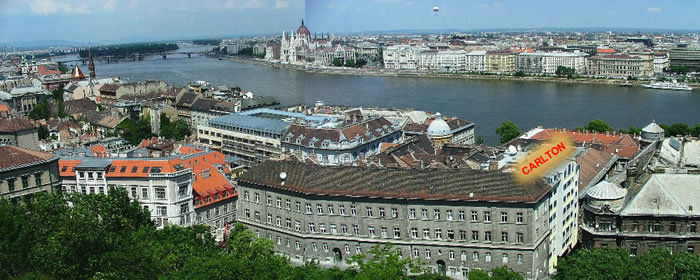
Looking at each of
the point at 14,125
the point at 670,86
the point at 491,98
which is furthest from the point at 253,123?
the point at 670,86

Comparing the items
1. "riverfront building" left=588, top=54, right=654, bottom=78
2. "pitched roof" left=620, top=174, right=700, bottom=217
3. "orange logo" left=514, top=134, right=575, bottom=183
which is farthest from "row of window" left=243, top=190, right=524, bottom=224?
"riverfront building" left=588, top=54, right=654, bottom=78

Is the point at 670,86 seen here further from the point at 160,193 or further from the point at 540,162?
the point at 160,193

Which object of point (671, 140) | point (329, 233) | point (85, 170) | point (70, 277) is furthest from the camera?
point (671, 140)

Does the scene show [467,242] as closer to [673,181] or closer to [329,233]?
[329,233]

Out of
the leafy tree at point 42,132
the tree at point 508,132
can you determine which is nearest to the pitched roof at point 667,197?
the tree at point 508,132

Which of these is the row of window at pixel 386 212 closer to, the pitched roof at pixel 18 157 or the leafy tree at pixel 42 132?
the pitched roof at pixel 18 157

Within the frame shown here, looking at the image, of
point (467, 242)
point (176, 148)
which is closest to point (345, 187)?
point (467, 242)

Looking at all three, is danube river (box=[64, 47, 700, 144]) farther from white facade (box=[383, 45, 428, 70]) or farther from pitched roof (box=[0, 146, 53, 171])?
pitched roof (box=[0, 146, 53, 171])
